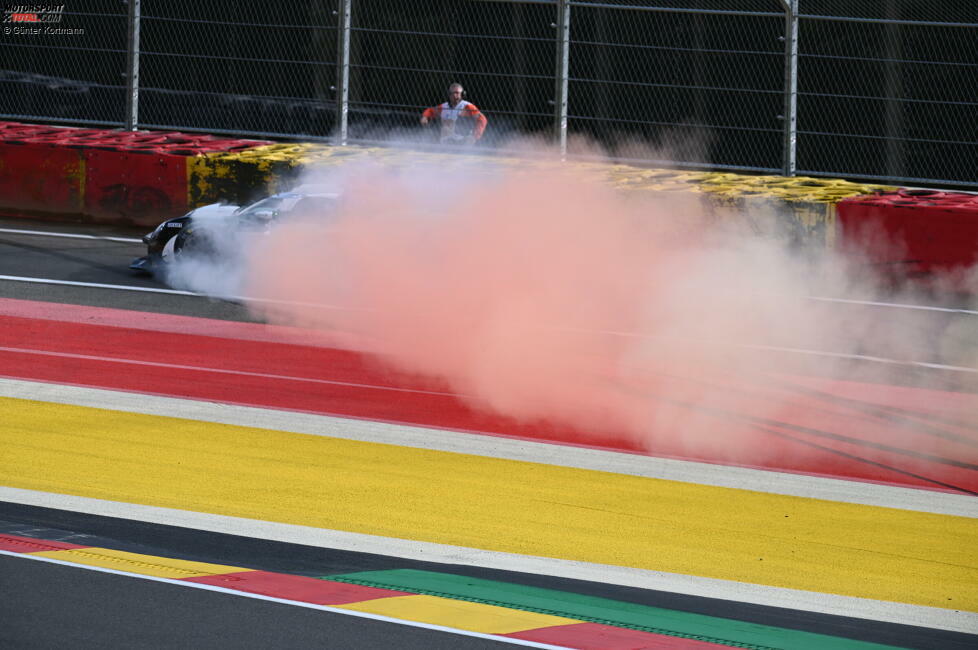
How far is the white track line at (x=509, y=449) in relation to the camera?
8656 mm

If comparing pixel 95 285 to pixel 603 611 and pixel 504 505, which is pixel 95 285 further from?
pixel 603 611

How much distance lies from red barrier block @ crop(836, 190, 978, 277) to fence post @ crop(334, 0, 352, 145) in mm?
5929

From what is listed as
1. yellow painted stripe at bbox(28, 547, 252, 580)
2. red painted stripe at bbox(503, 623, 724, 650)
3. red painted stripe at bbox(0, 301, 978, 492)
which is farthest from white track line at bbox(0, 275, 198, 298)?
red painted stripe at bbox(503, 623, 724, 650)

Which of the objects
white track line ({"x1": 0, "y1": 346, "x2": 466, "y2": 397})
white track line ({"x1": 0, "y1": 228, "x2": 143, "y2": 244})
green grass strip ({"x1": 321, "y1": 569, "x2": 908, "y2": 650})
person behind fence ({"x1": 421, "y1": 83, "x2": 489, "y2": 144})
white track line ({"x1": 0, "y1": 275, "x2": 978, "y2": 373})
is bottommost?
green grass strip ({"x1": 321, "y1": 569, "x2": 908, "y2": 650})

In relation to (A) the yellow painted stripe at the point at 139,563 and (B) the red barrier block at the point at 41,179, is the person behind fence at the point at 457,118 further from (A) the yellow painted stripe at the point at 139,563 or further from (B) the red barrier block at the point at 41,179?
(A) the yellow painted stripe at the point at 139,563

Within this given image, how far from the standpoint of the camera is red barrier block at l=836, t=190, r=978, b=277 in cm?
1377

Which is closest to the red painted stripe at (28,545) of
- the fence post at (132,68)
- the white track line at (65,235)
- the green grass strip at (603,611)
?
the green grass strip at (603,611)

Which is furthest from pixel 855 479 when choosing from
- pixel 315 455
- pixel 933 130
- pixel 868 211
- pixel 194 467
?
pixel 933 130

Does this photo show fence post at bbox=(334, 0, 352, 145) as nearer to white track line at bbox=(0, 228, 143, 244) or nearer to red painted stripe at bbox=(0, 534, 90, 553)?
white track line at bbox=(0, 228, 143, 244)

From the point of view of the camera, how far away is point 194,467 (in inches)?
336

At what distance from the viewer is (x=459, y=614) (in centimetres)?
602

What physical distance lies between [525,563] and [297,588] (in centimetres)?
→ 122

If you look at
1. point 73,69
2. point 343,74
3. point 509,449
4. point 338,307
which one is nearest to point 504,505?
Result: point 509,449

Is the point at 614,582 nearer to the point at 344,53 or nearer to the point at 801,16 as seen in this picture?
the point at 801,16
